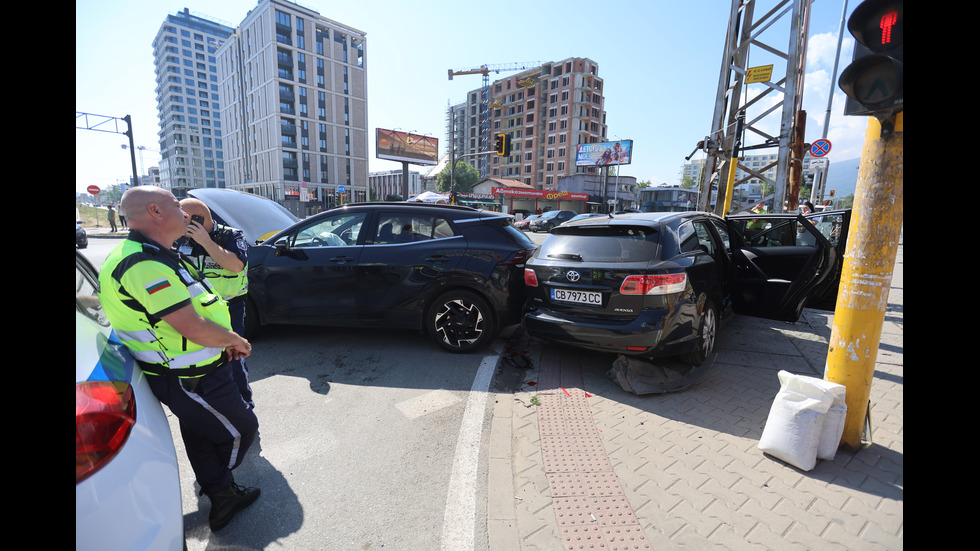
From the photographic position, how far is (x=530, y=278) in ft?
14.6

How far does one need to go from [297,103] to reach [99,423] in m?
72.3

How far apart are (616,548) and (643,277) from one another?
7.16 feet

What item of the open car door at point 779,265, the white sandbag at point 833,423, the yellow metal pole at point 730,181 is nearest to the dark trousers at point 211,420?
the white sandbag at point 833,423

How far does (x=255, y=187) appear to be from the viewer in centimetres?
7000

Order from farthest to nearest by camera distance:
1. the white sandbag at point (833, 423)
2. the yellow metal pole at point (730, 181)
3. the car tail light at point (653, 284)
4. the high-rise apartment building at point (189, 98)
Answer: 1. the high-rise apartment building at point (189, 98)
2. the yellow metal pole at point (730, 181)
3. the car tail light at point (653, 284)
4. the white sandbag at point (833, 423)

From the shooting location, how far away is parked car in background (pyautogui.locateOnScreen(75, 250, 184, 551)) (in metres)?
1.27

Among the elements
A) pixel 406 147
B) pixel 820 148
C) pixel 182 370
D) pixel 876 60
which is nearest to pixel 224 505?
pixel 182 370

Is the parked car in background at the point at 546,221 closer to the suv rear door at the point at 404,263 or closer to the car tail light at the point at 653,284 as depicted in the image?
the suv rear door at the point at 404,263

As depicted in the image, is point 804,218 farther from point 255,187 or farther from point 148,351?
point 255,187

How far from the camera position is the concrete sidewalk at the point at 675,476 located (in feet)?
7.28

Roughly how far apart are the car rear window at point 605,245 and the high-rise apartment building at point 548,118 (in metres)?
69.7

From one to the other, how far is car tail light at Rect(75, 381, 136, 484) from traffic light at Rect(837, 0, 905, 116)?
3.65 metres

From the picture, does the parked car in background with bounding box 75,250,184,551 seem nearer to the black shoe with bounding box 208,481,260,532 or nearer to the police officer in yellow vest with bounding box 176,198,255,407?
the black shoe with bounding box 208,481,260,532
